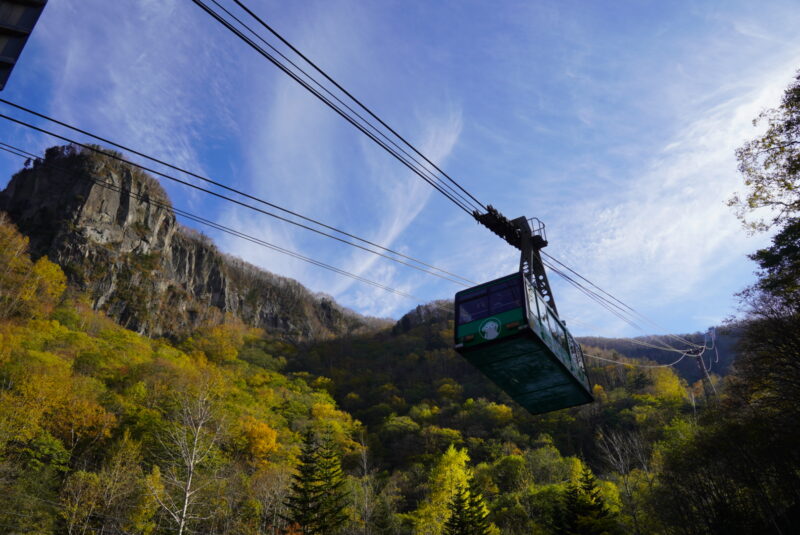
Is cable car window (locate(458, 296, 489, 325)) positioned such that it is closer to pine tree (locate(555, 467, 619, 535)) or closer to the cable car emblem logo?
the cable car emblem logo

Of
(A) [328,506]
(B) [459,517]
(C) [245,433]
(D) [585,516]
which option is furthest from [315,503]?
(D) [585,516]

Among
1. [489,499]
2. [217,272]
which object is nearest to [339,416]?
[489,499]

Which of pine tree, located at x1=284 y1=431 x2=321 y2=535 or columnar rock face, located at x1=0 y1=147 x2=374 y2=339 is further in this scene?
columnar rock face, located at x1=0 y1=147 x2=374 y2=339

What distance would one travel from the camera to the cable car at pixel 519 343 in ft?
38.7

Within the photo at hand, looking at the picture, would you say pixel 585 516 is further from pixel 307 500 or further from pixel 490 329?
pixel 490 329

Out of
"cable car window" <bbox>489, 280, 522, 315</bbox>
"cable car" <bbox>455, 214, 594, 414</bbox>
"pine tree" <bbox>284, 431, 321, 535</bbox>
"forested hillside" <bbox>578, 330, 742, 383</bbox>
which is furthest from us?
"forested hillside" <bbox>578, 330, 742, 383</bbox>

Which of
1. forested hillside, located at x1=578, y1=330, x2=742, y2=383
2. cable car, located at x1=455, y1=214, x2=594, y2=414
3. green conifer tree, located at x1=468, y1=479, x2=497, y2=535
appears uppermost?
forested hillside, located at x1=578, y1=330, x2=742, y2=383

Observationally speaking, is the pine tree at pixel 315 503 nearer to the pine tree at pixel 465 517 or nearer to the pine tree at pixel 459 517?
A: the pine tree at pixel 459 517

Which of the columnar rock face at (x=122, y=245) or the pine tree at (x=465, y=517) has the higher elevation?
the columnar rock face at (x=122, y=245)

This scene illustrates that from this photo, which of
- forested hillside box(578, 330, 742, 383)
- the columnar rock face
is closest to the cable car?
the columnar rock face

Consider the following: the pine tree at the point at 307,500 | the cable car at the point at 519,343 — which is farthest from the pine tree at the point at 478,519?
the cable car at the point at 519,343

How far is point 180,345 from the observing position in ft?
283

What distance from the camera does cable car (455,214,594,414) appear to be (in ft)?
38.7

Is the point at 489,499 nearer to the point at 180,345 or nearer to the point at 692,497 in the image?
the point at 692,497
